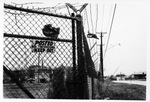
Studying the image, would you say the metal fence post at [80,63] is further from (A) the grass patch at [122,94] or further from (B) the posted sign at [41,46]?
(A) the grass patch at [122,94]

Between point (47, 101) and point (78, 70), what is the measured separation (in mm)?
573

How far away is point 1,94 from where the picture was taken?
2.41 metres

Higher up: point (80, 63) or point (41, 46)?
point (41, 46)

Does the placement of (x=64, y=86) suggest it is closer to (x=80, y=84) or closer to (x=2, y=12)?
(x=80, y=84)

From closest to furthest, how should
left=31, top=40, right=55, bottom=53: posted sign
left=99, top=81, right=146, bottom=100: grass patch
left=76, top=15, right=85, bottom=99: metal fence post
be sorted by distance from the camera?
left=31, top=40, right=55, bottom=53: posted sign
left=76, top=15, right=85, bottom=99: metal fence post
left=99, top=81, right=146, bottom=100: grass patch

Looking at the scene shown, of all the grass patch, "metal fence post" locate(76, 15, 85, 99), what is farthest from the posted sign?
the grass patch

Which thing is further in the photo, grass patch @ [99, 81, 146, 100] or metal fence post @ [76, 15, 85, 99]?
grass patch @ [99, 81, 146, 100]

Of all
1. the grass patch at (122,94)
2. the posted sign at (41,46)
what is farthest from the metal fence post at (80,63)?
the grass patch at (122,94)

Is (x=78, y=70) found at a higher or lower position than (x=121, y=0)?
lower

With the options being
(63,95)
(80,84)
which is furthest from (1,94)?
(80,84)

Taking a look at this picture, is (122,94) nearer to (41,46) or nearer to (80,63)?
(80,63)

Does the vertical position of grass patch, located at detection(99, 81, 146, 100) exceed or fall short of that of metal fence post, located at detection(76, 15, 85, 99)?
it falls short

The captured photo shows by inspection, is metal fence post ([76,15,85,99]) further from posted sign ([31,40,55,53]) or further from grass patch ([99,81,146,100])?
grass patch ([99,81,146,100])

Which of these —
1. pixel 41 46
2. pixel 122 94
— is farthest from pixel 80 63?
pixel 122 94
